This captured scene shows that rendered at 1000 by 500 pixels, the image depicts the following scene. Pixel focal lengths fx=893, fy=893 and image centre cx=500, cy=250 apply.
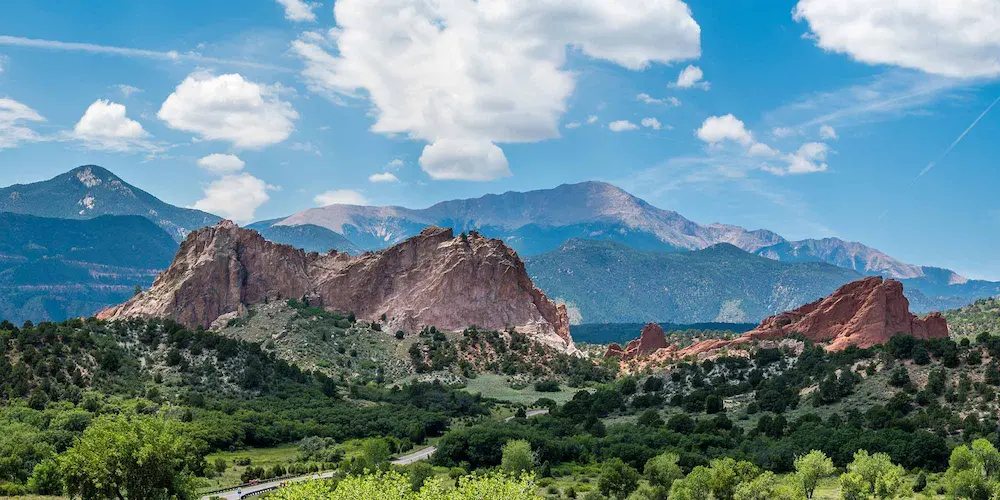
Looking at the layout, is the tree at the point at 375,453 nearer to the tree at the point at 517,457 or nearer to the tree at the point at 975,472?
the tree at the point at 517,457

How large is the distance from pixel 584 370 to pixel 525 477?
442 feet

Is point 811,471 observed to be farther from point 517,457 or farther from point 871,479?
point 517,457

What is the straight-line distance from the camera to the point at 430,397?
149 m

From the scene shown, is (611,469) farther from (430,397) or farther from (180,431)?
(430,397)

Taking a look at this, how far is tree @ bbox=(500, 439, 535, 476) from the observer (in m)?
90.4

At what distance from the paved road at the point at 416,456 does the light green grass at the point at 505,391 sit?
45436 mm

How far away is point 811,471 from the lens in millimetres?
78125

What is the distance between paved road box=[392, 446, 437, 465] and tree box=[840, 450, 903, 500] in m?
46.7

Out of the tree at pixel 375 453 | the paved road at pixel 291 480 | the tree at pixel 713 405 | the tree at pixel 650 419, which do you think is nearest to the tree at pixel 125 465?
the paved road at pixel 291 480

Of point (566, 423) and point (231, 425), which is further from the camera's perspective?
point (566, 423)

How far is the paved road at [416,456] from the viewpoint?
103094mm

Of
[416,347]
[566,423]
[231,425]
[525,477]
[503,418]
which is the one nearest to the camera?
Answer: [525,477]

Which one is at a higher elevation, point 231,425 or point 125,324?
point 125,324

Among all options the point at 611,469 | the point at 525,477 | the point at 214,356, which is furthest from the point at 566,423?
the point at 525,477
